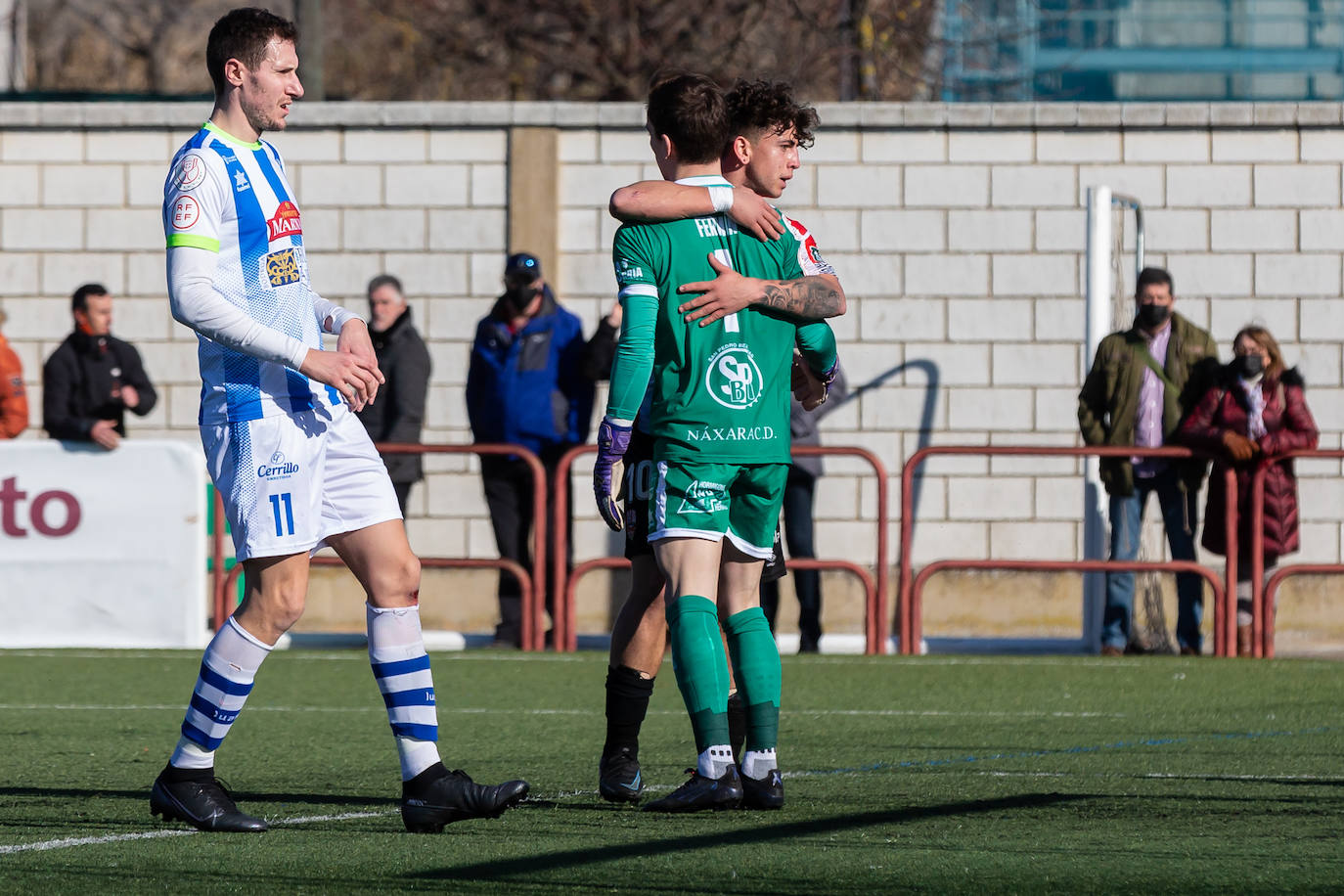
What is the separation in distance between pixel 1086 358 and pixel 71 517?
17.6 ft

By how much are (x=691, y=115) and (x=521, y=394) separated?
21.0ft

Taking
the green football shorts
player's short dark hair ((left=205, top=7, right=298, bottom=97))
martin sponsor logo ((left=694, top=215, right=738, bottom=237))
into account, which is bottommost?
the green football shorts

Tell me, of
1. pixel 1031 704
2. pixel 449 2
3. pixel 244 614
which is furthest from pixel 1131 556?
pixel 449 2

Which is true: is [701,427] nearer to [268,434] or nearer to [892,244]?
[268,434]

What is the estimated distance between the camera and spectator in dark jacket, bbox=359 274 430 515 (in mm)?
11891

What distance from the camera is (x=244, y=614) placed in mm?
5293

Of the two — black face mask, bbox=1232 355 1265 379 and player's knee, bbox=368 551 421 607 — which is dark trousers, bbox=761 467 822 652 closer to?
black face mask, bbox=1232 355 1265 379

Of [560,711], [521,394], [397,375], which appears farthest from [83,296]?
[560,711]

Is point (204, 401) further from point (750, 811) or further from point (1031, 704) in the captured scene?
point (1031, 704)

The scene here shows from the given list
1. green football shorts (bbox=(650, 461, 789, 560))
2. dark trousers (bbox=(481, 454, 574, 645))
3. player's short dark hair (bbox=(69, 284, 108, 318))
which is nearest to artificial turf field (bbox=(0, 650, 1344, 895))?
green football shorts (bbox=(650, 461, 789, 560))

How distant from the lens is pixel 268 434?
16.9 feet

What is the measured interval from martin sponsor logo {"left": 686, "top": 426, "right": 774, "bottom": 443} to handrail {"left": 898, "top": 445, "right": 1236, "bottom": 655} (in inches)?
222

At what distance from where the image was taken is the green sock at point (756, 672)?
5520mm

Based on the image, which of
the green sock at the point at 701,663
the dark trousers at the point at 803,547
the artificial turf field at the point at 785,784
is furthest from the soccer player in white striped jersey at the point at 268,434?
the dark trousers at the point at 803,547
